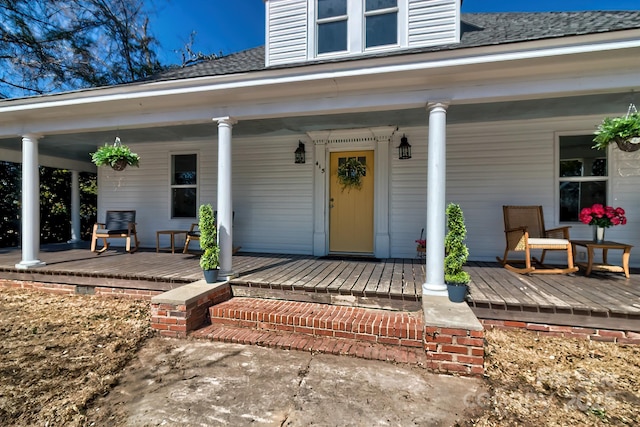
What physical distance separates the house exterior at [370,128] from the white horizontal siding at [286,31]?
0.02 metres

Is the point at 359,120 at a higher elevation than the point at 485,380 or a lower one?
higher

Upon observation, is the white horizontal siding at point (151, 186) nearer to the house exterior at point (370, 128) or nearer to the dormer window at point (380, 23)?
the house exterior at point (370, 128)

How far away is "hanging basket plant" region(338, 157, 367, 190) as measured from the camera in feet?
17.7

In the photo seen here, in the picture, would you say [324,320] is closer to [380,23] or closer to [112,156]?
[112,156]

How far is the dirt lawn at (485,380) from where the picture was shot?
1.80 m

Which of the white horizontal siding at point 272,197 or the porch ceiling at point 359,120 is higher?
the porch ceiling at point 359,120

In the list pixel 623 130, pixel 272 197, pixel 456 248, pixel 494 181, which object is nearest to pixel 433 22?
pixel 494 181

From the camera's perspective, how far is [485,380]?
2.19 meters

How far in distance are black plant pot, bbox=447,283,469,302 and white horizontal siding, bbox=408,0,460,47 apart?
373cm

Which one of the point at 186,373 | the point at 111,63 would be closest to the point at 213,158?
the point at 186,373

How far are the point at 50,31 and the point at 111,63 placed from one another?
212cm

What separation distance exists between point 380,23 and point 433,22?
0.81m

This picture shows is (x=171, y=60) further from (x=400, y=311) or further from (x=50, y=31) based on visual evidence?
(x=400, y=311)

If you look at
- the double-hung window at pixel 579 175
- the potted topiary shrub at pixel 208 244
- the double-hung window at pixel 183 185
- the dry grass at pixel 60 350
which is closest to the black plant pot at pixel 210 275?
the potted topiary shrub at pixel 208 244
